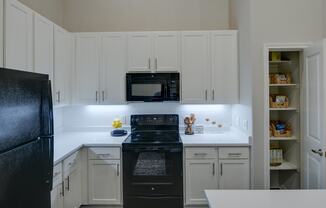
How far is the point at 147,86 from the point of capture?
3387 mm

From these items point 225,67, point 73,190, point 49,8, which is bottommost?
point 73,190

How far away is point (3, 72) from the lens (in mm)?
1158

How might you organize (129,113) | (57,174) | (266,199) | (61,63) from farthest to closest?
(129,113), (61,63), (57,174), (266,199)

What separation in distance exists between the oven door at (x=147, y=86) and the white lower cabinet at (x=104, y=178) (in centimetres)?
80

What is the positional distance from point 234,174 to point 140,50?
2015 millimetres

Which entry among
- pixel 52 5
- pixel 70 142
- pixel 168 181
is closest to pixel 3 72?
pixel 70 142

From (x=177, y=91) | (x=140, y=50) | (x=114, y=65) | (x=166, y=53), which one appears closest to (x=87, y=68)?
(x=114, y=65)

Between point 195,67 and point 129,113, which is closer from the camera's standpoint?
point 195,67

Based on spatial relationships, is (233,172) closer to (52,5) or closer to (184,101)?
(184,101)

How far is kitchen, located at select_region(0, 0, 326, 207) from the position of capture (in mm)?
2850

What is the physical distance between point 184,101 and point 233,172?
1105mm

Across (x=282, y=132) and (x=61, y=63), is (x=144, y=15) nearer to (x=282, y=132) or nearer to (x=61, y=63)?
(x=61, y=63)

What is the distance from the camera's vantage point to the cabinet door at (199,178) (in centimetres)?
309

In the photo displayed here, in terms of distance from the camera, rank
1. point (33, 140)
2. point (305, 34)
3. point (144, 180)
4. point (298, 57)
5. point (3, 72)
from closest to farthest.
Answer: point (3, 72)
point (33, 140)
point (305, 34)
point (144, 180)
point (298, 57)
